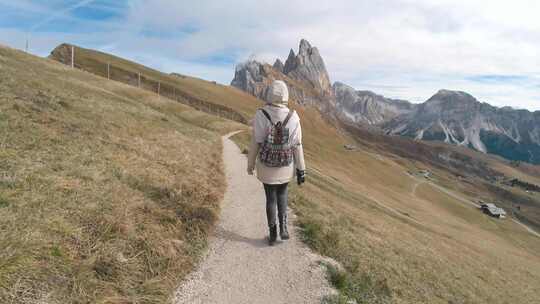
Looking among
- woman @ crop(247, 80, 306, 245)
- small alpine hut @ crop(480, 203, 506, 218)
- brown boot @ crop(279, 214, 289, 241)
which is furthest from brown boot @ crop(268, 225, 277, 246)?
small alpine hut @ crop(480, 203, 506, 218)

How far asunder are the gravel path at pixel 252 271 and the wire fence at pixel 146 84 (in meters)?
84.5

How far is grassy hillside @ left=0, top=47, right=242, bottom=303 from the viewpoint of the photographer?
5184 mm

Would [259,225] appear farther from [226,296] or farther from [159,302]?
[159,302]

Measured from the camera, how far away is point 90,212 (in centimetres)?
725

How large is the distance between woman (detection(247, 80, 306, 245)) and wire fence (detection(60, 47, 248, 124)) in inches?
3351

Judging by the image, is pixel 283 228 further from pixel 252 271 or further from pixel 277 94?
pixel 277 94

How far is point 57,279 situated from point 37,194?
10.2 ft

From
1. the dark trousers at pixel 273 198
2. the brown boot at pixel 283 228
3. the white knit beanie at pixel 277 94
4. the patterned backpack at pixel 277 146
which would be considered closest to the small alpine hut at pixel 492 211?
the brown boot at pixel 283 228

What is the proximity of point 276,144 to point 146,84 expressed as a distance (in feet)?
356

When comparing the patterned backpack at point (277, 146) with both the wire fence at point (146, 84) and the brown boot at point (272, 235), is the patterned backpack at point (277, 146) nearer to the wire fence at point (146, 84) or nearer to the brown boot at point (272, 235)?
the brown boot at point (272, 235)

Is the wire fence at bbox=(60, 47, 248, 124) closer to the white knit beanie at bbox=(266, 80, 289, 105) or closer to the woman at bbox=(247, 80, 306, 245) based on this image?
the woman at bbox=(247, 80, 306, 245)

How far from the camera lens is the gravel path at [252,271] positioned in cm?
638

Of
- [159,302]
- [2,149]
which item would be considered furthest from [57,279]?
[2,149]

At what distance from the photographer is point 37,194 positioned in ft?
24.0
